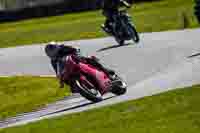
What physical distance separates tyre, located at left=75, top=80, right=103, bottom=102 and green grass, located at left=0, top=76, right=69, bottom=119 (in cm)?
160

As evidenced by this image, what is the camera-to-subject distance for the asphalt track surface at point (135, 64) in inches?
552

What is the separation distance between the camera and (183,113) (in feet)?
35.3

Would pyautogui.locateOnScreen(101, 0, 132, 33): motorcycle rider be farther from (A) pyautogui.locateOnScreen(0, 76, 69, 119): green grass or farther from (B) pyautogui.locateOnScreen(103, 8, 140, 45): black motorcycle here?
(A) pyautogui.locateOnScreen(0, 76, 69, 119): green grass

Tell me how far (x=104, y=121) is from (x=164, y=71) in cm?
573

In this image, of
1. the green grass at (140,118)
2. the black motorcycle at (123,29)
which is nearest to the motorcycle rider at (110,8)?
the black motorcycle at (123,29)

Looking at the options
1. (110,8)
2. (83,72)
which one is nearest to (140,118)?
(83,72)

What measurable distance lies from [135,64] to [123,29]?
19.4 feet

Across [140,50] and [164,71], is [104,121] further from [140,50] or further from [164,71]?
[140,50]

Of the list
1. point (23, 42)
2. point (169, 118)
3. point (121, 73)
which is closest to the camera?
point (169, 118)

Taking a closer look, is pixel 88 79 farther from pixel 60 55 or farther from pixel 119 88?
pixel 60 55

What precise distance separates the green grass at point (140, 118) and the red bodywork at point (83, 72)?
5.66 feet

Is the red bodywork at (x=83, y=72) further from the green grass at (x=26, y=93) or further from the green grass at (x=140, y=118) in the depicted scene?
the green grass at (x=140, y=118)

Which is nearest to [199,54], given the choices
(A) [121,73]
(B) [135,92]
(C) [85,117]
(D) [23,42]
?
(A) [121,73]

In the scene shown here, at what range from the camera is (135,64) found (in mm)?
18750
